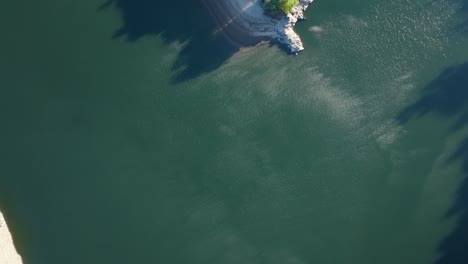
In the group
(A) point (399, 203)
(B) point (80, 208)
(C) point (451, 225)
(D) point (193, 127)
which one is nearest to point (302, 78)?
(D) point (193, 127)

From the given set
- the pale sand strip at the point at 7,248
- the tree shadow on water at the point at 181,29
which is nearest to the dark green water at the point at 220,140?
the tree shadow on water at the point at 181,29

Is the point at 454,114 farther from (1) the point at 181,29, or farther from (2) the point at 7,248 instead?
(2) the point at 7,248

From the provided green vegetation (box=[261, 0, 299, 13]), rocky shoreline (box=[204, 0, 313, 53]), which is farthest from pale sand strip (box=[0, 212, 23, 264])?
green vegetation (box=[261, 0, 299, 13])

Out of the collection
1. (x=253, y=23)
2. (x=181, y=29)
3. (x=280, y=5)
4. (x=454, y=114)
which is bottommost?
(x=454, y=114)

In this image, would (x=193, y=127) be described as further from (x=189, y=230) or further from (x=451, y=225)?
(x=451, y=225)

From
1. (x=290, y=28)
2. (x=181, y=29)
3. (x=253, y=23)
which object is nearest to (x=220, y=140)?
(x=181, y=29)

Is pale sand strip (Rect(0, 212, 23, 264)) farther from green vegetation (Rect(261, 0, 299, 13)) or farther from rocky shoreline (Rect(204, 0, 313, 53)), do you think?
green vegetation (Rect(261, 0, 299, 13))

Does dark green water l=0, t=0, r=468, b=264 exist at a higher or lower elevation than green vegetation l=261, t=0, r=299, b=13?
lower
